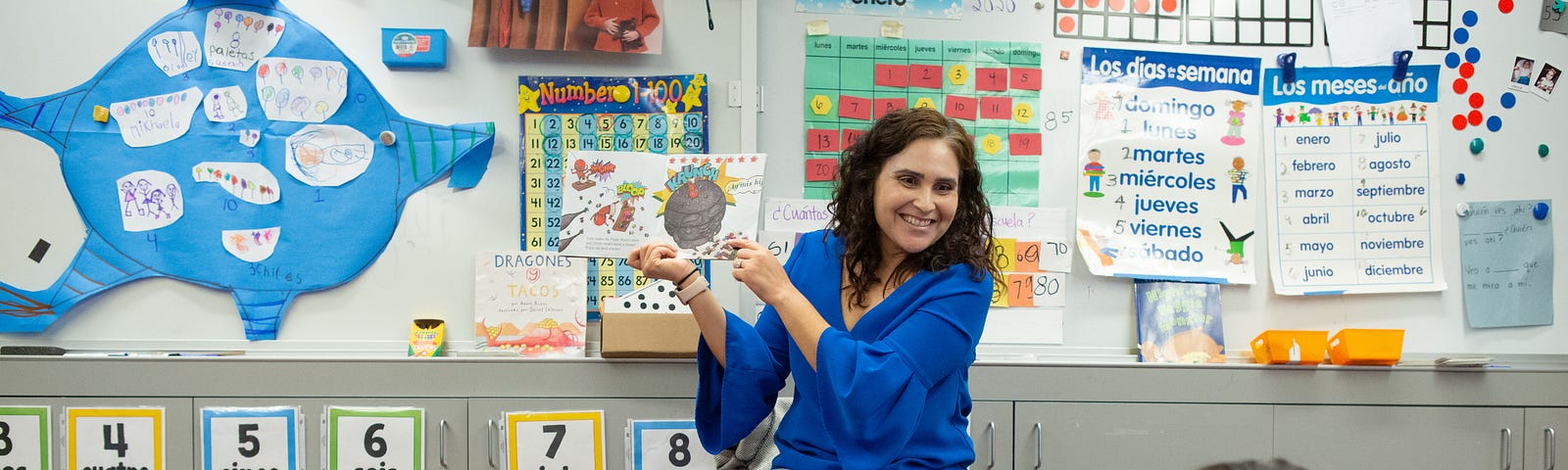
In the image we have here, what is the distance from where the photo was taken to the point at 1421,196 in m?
2.67

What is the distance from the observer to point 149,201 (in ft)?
8.08

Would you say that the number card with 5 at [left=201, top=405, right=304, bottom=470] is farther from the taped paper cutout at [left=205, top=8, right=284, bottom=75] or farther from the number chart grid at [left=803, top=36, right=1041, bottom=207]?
the number chart grid at [left=803, top=36, right=1041, bottom=207]

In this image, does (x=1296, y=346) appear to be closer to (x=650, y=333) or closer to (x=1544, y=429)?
(x=1544, y=429)

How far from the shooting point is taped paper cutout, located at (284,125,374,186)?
248cm

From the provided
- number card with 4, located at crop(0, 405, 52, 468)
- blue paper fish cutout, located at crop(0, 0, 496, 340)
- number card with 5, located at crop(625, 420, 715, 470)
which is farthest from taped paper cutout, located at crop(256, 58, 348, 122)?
number card with 5, located at crop(625, 420, 715, 470)

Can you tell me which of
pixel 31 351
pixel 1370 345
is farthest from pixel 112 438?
pixel 1370 345

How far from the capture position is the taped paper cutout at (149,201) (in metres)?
2.46

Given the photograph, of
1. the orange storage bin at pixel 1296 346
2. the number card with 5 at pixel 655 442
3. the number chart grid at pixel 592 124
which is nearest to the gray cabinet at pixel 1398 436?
the orange storage bin at pixel 1296 346

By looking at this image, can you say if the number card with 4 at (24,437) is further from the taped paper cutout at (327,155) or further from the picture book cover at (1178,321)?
the picture book cover at (1178,321)

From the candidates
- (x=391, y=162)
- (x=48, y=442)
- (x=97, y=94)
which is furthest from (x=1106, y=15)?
(x=48, y=442)

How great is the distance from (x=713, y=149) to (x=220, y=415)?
1.40 meters

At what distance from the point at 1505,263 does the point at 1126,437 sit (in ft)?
4.29

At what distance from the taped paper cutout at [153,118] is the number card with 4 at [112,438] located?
70cm

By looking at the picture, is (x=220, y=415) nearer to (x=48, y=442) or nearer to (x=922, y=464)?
(x=48, y=442)
